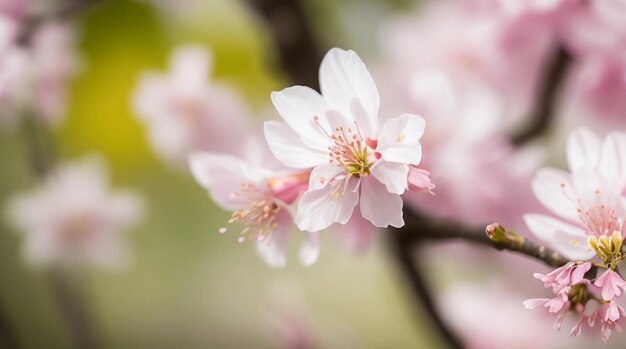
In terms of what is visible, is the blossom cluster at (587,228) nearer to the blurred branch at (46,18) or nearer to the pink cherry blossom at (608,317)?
the pink cherry blossom at (608,317)

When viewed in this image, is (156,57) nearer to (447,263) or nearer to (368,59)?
(368,59)

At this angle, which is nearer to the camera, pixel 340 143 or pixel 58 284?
pixel 340 143

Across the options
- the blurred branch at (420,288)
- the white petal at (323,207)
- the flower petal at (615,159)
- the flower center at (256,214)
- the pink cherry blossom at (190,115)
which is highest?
the pink cherry blossom at (190,115)

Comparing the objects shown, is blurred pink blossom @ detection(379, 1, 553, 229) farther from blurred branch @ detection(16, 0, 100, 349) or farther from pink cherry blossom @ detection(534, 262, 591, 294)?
blurred branch @ detection(16, 0, 100, 349)

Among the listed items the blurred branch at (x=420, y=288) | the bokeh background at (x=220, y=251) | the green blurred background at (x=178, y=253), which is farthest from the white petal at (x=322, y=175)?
the green blurred background at (x=178, y=253)

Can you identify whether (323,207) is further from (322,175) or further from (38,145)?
(38,145)

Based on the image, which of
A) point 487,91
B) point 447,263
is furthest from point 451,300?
point 487,91

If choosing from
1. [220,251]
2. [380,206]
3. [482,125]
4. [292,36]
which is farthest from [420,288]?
[220,251]
